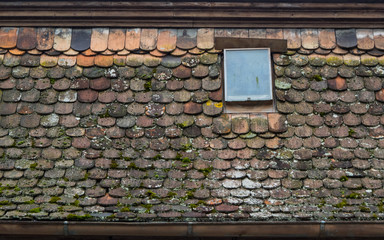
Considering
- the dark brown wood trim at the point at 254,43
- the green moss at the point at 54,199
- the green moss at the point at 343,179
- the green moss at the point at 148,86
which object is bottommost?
the green moss at the point at 54,199

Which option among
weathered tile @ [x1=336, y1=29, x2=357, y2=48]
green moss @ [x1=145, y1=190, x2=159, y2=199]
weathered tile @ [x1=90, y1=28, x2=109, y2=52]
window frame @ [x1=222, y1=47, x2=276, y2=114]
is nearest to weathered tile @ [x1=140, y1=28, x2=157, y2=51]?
weathered tile @ [x1=90, y1=28, x2=109, y2=52]

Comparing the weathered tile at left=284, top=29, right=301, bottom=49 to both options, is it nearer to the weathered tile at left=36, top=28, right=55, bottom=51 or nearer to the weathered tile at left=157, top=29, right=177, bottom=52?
the weathered tile at left=157, top=29, right=177, bottom=52

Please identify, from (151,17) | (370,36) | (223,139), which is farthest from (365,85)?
(151,17)

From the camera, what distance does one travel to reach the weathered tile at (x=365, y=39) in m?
6.77

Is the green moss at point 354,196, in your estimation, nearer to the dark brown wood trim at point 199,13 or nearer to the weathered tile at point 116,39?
the dark brown wood trim at point 199,13

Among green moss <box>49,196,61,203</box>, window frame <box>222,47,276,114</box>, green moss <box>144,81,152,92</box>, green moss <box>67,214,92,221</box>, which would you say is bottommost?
green moss <box>67,214,92,221</box>

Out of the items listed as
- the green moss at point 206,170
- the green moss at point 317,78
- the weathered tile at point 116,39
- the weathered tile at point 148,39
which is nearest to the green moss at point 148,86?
the weathered tile at point 148,39

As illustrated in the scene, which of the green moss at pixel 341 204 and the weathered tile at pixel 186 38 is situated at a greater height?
the weathered tile at pixel 186 38

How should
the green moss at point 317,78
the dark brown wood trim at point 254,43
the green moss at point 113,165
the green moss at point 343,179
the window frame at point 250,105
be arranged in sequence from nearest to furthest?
the green moss at point 343,179 < the green moss at point 113,165 < the window frame at point 250,105 < the green moss at point 317,78 < the dark brown wood trim at point 254,43

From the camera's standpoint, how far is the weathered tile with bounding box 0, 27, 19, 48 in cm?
684

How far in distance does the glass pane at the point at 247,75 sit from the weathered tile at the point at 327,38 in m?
0.66

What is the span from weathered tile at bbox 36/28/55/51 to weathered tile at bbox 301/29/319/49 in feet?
9.39

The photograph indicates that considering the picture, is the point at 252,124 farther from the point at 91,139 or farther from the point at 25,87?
the point at 25,87

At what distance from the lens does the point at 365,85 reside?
259 inches
